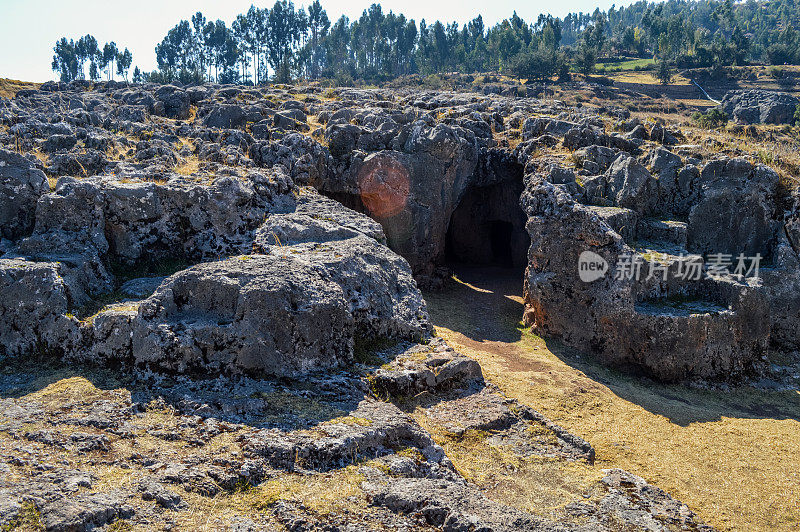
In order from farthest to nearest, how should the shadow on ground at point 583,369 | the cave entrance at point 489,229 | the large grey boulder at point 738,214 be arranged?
1. the cave entrance at point 489,229
2. the large grey boulder at point 738,214
3. the shadow on ground at point 583,369

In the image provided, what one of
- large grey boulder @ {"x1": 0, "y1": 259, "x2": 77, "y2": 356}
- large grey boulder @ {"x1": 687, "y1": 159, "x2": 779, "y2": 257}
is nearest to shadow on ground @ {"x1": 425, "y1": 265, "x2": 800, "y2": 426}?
large grey boulder @ {"x1": 687, "y1": 159, "x2": 779, "y2": 257}

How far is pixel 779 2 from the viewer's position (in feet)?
613

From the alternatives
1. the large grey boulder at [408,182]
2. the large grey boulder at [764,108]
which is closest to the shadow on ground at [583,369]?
the large grey boulder at [408,182]

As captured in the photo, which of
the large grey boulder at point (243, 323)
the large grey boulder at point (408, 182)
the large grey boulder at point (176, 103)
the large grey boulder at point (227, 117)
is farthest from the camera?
the large grey boulder at point (176, 103)

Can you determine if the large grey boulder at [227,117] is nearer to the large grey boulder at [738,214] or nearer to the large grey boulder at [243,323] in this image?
the large grey boulder at [243,323]

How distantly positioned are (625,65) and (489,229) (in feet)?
277

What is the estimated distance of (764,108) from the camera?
5484 cm

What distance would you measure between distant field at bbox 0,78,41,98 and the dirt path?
75.0ft

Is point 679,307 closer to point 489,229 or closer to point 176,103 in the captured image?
point 489,229

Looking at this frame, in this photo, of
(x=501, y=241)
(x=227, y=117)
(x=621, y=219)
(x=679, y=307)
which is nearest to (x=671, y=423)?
(x=679, y=307)

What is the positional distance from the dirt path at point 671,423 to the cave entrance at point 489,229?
6.84m

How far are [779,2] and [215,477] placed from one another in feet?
798

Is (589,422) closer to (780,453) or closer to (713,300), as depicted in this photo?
(780,453)

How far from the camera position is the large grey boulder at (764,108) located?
54094 millimetres
